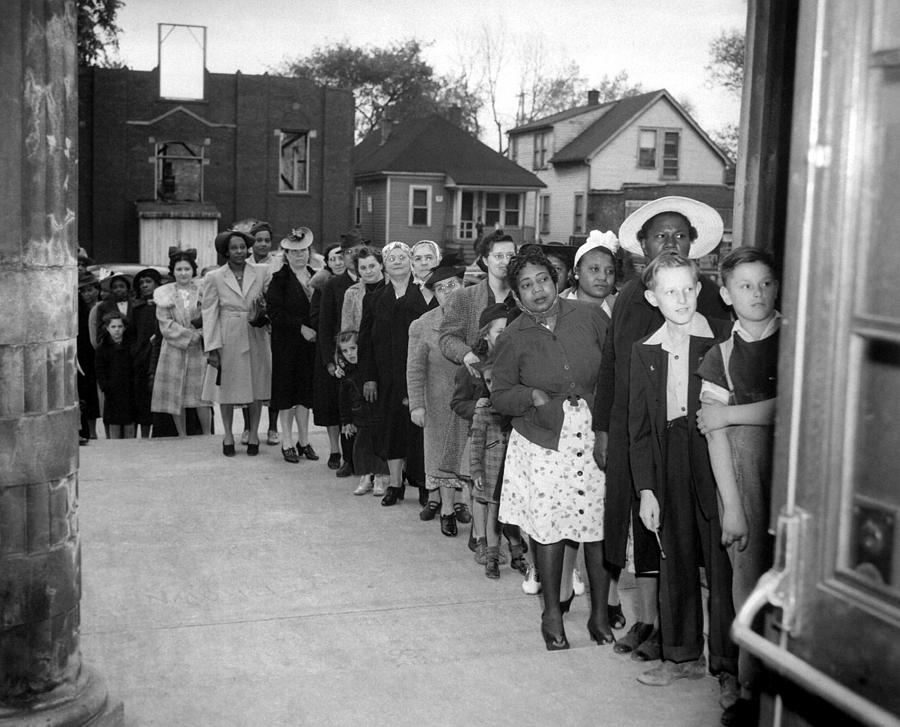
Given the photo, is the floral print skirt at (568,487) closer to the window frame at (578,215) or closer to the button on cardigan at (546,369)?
the button on cardigan at (546,369)

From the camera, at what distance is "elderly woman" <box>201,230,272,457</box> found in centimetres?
974

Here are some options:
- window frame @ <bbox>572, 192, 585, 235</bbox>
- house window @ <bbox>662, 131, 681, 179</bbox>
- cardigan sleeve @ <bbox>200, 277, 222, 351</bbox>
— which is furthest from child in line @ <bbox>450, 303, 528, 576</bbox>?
house window @ <bbox>662, 131, 681, 179</bbox>

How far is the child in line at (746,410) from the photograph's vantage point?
170 inches

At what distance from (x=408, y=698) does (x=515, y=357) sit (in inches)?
65.9

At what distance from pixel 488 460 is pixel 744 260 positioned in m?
2.54

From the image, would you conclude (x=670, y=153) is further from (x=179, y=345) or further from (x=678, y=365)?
(x=678, y=365)

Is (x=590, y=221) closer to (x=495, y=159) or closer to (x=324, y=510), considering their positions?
(x=495, y=159)

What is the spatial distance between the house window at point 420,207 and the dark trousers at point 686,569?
40.9 meters

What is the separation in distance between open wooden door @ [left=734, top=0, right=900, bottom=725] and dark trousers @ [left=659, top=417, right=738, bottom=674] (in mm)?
2438

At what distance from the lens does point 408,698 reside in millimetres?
4770

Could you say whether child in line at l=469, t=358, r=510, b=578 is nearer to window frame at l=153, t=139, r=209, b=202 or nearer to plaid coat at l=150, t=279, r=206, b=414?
plaid coat at l=150, t=279, r=206, b=414

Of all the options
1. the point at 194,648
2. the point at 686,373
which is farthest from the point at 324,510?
the point at 686,373

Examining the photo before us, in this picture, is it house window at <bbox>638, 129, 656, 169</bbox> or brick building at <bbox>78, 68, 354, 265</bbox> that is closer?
brick building at <bbox>78, 68, 354, 265</bbox>

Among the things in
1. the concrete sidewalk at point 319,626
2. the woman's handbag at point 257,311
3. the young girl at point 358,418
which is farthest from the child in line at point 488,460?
the woman's handbag at point 257,311
